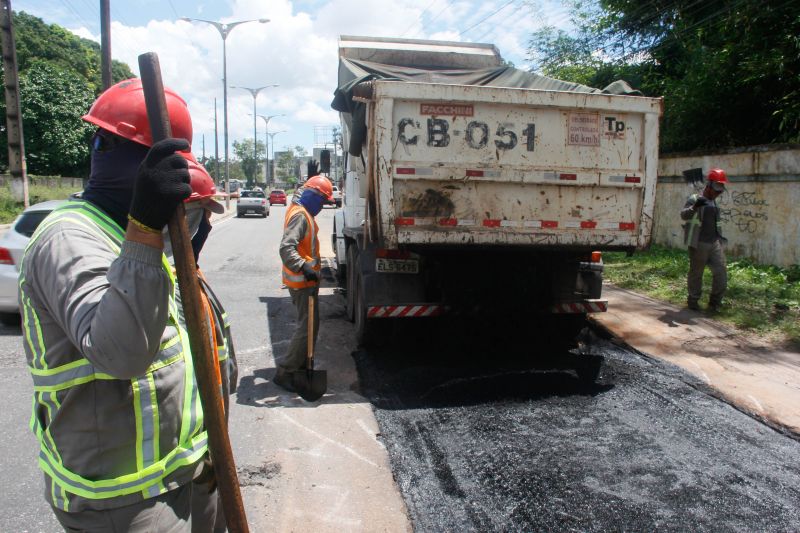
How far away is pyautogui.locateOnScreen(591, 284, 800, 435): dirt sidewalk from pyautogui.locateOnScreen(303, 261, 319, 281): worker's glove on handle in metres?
3.50

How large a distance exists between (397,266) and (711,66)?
33.5ft

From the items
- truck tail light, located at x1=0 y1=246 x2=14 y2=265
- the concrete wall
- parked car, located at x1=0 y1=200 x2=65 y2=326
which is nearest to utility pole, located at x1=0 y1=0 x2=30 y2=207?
parked car, located at x1=0 y1=200 x2=65 y2=326

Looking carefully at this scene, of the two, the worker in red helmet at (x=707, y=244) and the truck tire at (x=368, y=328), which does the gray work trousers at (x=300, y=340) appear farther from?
the worker in red helmet at (x=707, y=244)

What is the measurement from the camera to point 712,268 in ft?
26.1

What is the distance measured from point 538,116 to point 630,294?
16.8 ft

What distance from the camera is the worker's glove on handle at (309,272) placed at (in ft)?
17.6

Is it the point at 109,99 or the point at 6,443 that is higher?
the point at 109,99

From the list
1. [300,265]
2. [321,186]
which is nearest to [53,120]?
[321,186]

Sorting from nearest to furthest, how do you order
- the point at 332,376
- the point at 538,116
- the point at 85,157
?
the point at 538,116
the point at 332,376
the point at 85,157

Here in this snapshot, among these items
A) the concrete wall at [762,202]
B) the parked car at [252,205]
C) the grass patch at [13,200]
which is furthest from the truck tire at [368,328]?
the parked car at [252,205]

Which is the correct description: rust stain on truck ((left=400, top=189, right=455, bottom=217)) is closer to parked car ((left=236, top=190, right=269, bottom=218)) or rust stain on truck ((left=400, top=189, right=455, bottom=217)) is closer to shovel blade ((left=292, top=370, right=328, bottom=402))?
shovel blade ((left=292, top=370, right=328, bottom=402))

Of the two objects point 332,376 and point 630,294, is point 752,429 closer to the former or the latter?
point 332,376

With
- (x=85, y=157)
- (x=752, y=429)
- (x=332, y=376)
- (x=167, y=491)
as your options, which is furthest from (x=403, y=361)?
(x=85, y=157)

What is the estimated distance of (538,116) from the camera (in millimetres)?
5168
